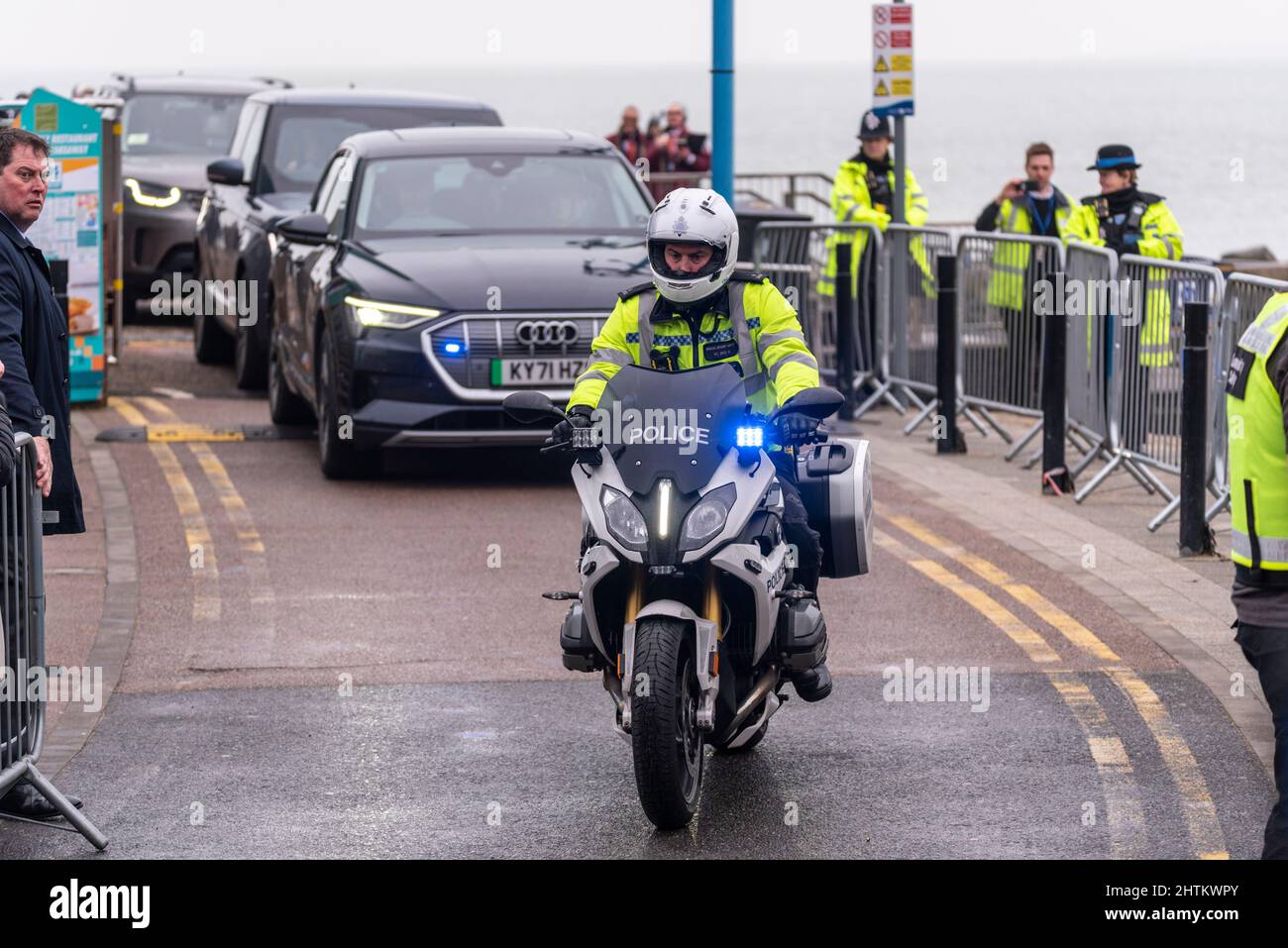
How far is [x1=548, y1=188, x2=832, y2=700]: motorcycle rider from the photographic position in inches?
284

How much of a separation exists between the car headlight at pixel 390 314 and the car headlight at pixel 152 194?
27.2 ft

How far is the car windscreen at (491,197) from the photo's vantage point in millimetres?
Result: 13969

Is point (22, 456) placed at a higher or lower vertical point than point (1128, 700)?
higher

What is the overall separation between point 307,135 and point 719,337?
10.8m

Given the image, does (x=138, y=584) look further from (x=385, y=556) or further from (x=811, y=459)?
(x=811, y=459)

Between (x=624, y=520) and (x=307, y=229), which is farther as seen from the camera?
(x=307, y=229)

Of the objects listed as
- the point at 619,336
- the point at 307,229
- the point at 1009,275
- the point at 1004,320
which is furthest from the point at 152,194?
the point at 619,336

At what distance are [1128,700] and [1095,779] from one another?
1.06m

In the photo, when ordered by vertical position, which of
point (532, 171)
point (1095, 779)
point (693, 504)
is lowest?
point (1095, 779)

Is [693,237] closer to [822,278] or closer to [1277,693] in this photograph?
[1277,693]

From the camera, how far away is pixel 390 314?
42.3 ft

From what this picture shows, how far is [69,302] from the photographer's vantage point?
1602 centimetres

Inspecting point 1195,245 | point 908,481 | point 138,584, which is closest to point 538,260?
point 908,481

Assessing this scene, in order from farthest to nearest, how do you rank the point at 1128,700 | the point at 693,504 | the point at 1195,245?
the point at 1195,245
the point at 1128,700
the point at 693,504
